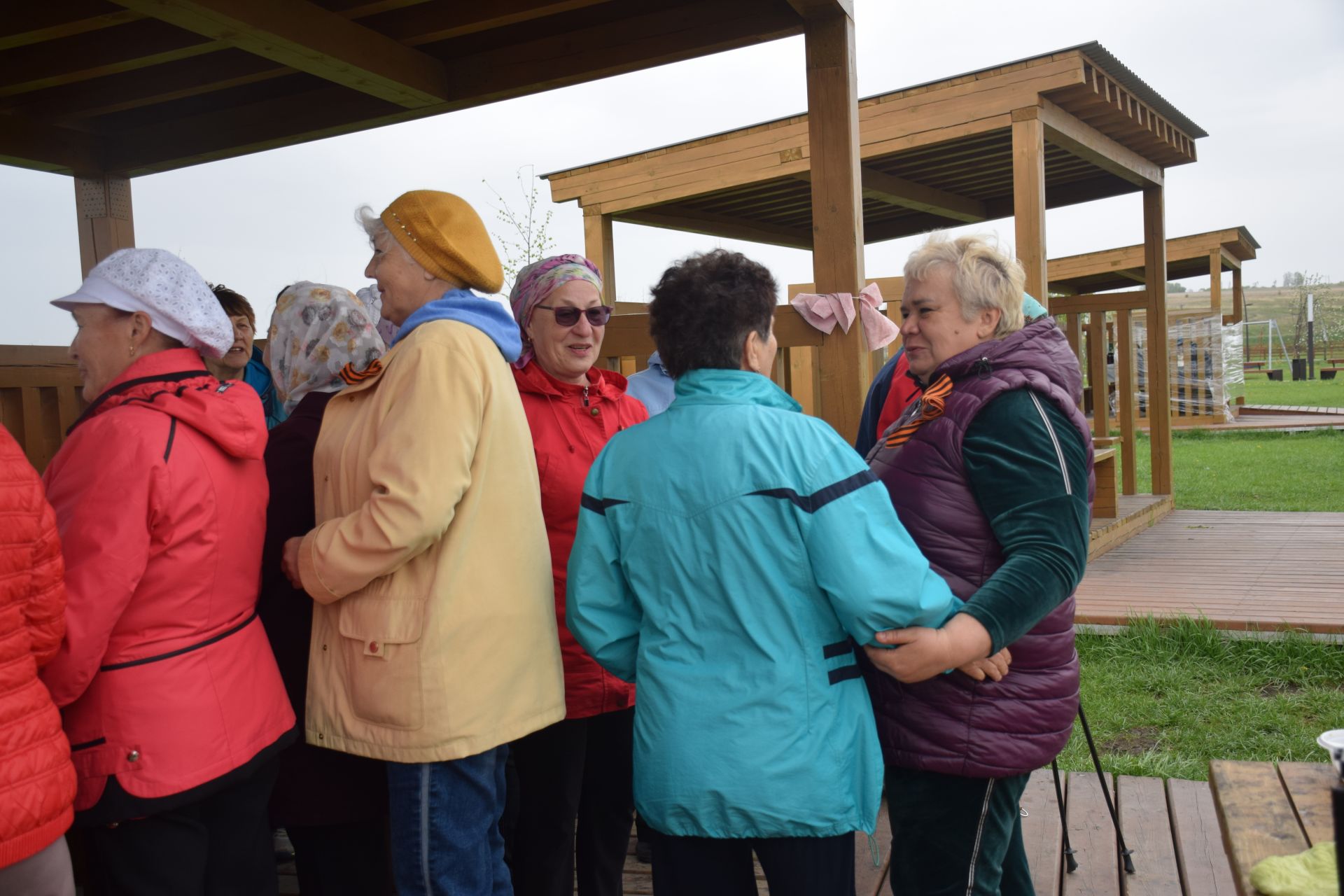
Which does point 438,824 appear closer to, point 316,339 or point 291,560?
point 291,560

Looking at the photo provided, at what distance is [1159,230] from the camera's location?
10.8 metres

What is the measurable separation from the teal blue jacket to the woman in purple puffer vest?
14 cm

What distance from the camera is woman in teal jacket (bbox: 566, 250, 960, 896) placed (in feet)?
5.80

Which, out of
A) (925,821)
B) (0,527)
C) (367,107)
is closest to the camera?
(0,527)

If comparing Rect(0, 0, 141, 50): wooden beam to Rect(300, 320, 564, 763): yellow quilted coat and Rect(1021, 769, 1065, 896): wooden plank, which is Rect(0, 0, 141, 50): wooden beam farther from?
Rect(1021, 769, 1065, 896): wooden plank

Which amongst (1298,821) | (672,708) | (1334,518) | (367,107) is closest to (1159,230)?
(1334,518)

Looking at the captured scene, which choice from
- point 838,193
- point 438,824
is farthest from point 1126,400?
point 438,824

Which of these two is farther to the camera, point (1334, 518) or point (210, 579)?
point (1334, 518)

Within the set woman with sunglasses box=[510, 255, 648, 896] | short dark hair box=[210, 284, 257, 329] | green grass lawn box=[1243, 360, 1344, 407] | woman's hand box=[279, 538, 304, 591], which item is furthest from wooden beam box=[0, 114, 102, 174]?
green grass lawn box=[1243, 360, 1344, 407]

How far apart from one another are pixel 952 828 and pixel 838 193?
8.02 feet

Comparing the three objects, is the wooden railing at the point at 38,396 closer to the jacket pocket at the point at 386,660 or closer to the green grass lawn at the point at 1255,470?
the jacket pocket at the point at 386,660

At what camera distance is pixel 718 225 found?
36.8 feet

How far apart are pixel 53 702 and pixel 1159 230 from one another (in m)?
11.2

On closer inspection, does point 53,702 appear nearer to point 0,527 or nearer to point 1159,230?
point 0,527
